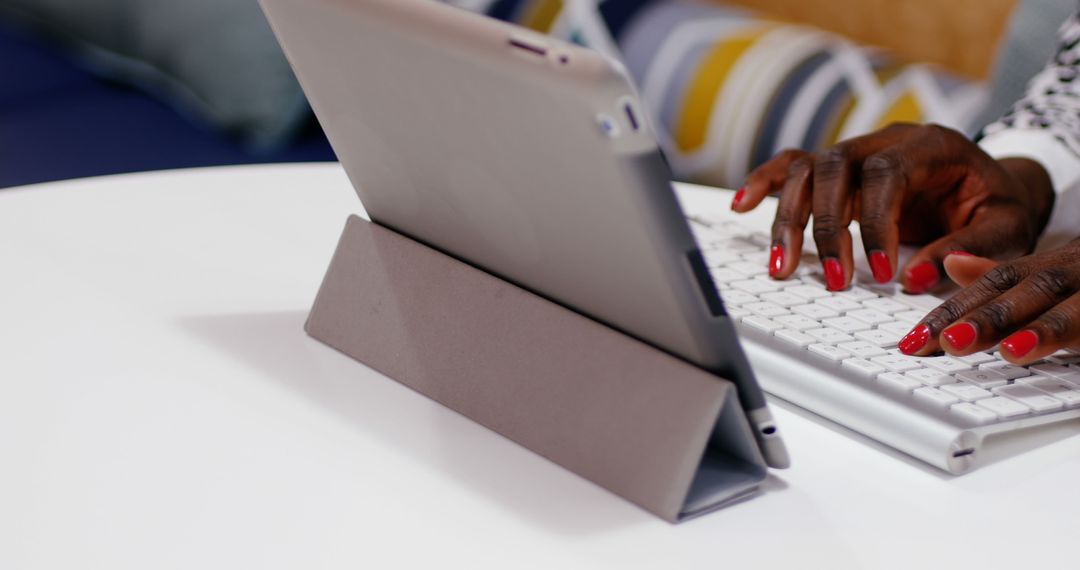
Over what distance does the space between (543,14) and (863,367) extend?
1.37 m

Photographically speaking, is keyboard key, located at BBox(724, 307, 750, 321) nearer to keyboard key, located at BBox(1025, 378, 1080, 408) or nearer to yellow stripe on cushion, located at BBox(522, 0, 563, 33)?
keyboard key, located at BBox(1025, 378, 1080, 408)

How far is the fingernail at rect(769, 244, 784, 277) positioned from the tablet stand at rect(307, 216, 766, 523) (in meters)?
0.23

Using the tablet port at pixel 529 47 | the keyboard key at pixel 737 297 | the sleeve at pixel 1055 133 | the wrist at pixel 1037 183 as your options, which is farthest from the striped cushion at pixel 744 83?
the tablet port at pixel 529 47

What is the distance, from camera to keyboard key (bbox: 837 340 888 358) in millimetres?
590

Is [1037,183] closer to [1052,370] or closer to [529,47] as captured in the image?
[1052,370]

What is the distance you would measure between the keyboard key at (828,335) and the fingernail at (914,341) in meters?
0.03

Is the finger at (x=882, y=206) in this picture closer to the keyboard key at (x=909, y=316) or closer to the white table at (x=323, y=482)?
the keyboard key at (x=909, y=316)

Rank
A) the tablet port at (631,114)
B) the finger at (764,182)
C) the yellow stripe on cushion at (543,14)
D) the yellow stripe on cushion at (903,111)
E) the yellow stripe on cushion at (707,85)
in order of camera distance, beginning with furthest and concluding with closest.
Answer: the yellow stripe on cushion at (543,14) < the yellow stripe on cushion at (707,85) < the yellow stripe on cushion at (903,111) < the finger at (764,182) < the tablet port at (631,114)

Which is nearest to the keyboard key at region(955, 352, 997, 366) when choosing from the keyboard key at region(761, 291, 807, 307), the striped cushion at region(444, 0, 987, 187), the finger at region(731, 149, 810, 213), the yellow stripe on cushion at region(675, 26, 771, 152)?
the keyboard key at region(761, 291, 807, 307)

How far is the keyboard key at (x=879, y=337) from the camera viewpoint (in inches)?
24.1

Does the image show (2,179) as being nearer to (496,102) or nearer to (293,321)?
(293,321)

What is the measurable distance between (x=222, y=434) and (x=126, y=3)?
1557 mm

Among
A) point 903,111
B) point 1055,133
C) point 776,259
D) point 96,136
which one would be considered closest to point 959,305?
point 776,259

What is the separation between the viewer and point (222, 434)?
0.54 metres
